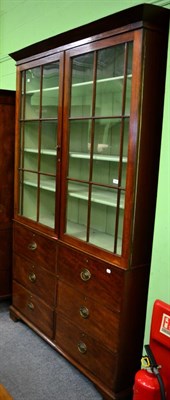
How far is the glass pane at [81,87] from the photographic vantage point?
2258 millimetres

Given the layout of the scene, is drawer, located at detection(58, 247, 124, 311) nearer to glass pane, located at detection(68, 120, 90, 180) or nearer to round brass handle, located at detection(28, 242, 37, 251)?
round brass handle, located at detection(28, 242, 37, 251)

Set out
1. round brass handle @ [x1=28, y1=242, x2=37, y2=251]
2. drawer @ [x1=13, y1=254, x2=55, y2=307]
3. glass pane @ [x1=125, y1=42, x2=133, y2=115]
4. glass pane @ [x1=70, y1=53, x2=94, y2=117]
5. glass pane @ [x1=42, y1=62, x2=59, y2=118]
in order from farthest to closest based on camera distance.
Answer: round brass handle @ [x1=28, y1=242, x2=37, y2=251]
drawer @ [x1=13, y1=254, x2=55, y2=307]
glass pane @ [x1=42, y1=62, x2=59, y2=118]
glass pane @ [x1=70, y1=53, x2=94, y2=117]
glass pane @ [x1=125, y1=42, x2=133, y2=115]

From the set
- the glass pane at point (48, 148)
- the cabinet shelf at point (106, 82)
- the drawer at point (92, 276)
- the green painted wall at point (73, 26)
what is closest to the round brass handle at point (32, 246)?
the drawer at point (92, 276)

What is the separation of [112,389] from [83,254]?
2.54 feet

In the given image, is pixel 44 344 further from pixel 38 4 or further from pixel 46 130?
pixel 38 4

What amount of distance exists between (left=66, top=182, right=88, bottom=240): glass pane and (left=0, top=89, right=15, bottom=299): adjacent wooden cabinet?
96 centimetres

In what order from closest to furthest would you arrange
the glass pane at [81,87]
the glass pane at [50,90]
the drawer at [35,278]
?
1. the glass pane at [81,87]
2. the glass pane at [50,90]
3. the drawer at [35,278]

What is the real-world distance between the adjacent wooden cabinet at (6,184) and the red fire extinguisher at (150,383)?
1.98 meters

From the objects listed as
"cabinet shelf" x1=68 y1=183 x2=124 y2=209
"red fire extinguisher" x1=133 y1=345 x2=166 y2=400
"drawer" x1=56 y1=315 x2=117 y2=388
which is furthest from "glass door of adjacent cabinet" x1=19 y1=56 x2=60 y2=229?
"red fire extinguisher" x1=133 y1=345 x2=166 y2=400

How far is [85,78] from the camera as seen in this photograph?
2309 mm

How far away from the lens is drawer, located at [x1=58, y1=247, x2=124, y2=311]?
6.68 ft

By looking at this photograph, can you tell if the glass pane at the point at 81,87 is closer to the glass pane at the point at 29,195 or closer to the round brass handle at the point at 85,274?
the glass pane at the point at 29,195

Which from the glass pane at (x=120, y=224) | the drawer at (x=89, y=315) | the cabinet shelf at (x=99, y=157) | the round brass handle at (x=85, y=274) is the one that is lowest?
the drawer at (x=89, y=315)

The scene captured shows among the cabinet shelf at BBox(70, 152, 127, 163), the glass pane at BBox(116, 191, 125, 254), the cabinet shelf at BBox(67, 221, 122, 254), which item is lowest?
the cabinet shelf at BBox(67, 221, 122, 254)
